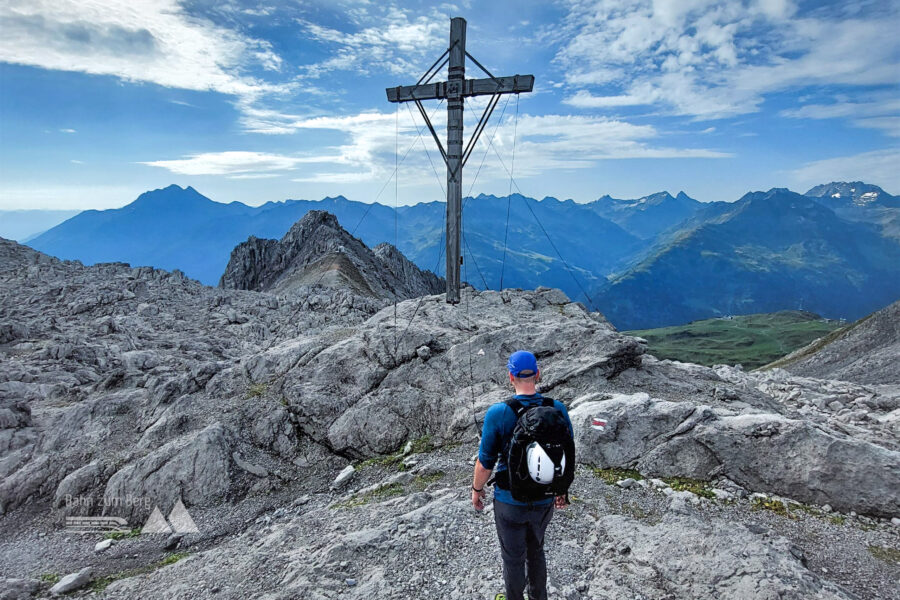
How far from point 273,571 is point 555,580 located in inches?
193

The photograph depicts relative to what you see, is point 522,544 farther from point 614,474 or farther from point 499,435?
point 614,474

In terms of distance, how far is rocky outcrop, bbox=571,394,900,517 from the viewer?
9.45 m

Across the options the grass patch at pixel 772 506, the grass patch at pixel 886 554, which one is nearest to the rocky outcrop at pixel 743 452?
the grass patch at pixel 772 506

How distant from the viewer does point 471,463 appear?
39.8 ft

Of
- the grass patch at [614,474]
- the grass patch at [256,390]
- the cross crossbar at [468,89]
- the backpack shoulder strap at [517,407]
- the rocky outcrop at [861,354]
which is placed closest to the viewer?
the backpack shoulder strap at [517,407]

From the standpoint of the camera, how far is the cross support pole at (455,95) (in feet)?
48.8

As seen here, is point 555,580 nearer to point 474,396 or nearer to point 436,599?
point 436,599

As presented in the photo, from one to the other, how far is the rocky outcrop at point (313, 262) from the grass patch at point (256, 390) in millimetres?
56917

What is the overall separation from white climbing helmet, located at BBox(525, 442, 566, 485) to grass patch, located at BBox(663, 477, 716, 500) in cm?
604

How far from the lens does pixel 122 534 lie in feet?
41.6

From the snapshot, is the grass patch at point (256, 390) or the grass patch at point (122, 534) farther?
the grass patch at point (256, 390)

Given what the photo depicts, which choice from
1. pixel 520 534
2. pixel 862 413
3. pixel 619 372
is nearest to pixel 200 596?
pixel 520 534

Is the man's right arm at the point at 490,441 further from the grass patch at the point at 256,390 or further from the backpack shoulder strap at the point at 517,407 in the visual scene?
the grass patch at the point at 256,390

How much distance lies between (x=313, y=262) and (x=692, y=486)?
74.9 meters
